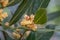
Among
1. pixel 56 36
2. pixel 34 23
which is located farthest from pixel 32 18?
pixel 56 36

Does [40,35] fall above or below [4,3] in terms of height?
below

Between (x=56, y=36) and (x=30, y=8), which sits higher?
(x=30, y=8)

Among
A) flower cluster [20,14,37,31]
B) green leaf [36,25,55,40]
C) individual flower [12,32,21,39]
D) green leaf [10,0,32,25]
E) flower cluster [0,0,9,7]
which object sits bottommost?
green leaf [36,25,55,40]

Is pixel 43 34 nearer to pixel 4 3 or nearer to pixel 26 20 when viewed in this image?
pixel 26 20

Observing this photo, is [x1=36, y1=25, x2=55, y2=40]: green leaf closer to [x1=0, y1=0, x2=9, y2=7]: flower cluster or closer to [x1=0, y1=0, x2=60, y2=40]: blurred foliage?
[x1=0, y1=0, x2=60, y2=40]: blurred foliage

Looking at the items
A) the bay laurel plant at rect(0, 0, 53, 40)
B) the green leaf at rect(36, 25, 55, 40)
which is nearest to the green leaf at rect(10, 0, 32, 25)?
the bay laurel plant at rect(0, 0, 53, 40)

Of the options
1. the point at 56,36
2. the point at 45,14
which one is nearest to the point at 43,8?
the point at 45,14

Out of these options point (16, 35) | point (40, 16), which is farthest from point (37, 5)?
point (16, 35)

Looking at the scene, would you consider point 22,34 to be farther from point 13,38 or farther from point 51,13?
point 51,13
